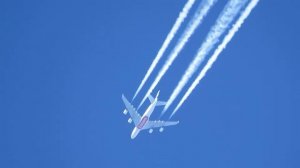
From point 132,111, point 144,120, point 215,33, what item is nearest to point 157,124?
point 144,120

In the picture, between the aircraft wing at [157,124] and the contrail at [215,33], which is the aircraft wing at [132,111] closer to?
the aircraft wing at [157,124]

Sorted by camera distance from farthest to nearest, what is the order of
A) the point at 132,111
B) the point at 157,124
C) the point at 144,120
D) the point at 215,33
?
the point at 157,124 < the point at 132,111 < the point at 144,120 < the point at 215,33

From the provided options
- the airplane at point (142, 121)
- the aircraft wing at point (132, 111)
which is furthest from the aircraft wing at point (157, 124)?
the aircraft wing at point (132, 111)

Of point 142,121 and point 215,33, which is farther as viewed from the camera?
point 142,121

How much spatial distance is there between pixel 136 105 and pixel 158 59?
5159 millimetres

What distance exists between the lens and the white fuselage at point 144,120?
34.4m

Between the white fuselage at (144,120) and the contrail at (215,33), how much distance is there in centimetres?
377

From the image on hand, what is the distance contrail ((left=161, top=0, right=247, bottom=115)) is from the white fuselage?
3.77m

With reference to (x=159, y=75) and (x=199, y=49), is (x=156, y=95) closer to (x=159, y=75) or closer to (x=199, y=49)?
(x=159, y=75)

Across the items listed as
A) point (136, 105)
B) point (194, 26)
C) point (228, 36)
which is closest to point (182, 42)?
point (194, 26)

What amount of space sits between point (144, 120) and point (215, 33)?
9501mm

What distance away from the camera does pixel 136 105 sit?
Result: 3600 cm

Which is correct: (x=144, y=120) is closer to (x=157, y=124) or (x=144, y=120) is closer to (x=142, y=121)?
(x=142, y=121)

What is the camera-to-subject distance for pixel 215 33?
28172 mm
